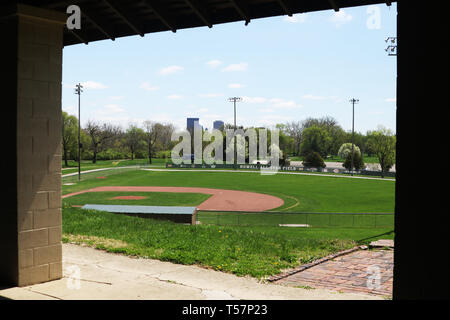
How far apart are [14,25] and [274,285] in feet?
22.9

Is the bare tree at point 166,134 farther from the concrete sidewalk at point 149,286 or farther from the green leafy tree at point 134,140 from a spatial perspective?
the concrete sidewalk at point 149,286

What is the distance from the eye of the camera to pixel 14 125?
23.0 ft

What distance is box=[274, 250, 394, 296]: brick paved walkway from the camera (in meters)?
8.21

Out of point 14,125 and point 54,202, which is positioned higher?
point 14,125

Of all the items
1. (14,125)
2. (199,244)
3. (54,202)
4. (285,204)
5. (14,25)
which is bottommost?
(285,204)

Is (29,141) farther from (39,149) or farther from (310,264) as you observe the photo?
(310,264)

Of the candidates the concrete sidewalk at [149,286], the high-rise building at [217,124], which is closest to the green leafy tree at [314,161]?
the high-rise building at [217,124]

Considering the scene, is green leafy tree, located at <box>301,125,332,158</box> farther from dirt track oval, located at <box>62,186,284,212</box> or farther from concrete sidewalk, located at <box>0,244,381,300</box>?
concrete sidewalk, located at <box>0,244,381,300</box>

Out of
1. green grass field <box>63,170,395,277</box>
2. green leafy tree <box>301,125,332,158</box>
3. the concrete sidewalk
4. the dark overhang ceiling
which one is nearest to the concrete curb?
green grass field <box>63,170,395,277</box>

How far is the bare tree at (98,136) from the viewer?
366ft

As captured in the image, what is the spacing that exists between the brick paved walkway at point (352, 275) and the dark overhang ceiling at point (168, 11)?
546cm

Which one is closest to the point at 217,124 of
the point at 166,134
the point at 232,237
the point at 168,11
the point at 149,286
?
the point at 166,134

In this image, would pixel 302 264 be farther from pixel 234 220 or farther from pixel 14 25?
pixel 234 220
